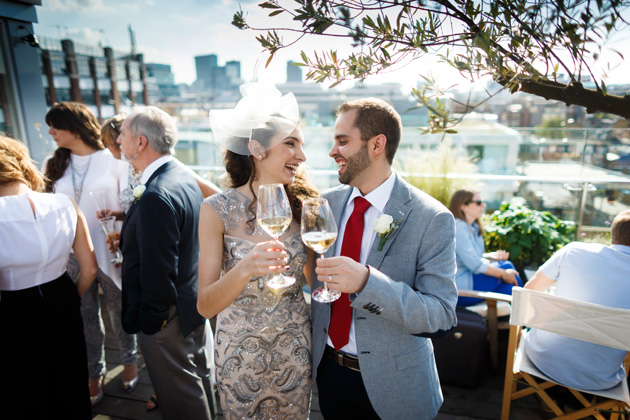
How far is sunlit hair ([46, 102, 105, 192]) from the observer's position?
3.05m

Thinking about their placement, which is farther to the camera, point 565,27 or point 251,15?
point 251,15

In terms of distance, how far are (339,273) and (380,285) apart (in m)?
0.17

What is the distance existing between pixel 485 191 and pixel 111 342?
519cm

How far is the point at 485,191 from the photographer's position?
523cm

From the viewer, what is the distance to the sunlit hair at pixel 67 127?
3.05m

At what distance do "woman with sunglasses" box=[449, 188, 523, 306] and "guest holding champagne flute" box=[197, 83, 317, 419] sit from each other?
80.5 inches

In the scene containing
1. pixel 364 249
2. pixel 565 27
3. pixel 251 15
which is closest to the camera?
pixel 565 27

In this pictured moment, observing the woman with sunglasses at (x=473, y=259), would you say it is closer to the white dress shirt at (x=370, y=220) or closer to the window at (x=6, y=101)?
the white dress shirt at (x=370, y=220)

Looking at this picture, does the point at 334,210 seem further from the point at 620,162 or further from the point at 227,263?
the point at 620,162

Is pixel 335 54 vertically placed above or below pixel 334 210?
above

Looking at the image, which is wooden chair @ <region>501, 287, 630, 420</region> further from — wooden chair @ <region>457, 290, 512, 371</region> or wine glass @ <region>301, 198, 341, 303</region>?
wine glass @ <region>301, 198, 341, 303</region>

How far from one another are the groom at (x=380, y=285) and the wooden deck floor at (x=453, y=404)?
1.41 metres

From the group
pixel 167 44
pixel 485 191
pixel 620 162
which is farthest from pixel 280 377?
pixel 167 44

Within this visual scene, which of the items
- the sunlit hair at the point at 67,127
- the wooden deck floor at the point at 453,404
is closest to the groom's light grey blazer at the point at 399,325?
the wooden deck floor at the point at 453,404
